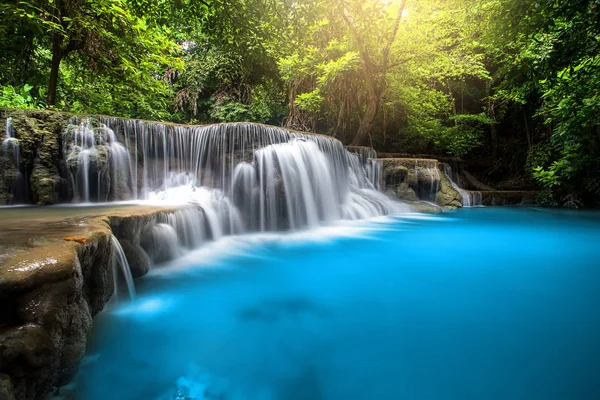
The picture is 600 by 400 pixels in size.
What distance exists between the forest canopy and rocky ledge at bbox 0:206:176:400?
11.3ft

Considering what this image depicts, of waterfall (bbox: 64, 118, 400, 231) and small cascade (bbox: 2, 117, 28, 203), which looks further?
waterfall (bbox: 64, 118, 400, 231)

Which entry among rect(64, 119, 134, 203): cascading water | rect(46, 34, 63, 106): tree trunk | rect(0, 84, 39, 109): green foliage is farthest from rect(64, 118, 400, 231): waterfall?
rect(0, 84, 39, 109): green foliage

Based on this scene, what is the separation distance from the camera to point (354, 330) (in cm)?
274

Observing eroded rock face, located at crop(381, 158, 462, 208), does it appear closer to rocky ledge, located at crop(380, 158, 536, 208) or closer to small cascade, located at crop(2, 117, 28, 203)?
rocky ledge, located at crop(380, 158, 536, 208)

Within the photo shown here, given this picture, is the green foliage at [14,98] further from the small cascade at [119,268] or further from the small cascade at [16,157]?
the small cascade at [119,268]

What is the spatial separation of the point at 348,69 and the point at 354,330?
1082cm

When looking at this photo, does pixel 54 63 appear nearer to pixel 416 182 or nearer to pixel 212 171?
pixel 212 171

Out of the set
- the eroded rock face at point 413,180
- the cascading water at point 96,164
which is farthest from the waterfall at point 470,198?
the cascading water at point 96,164

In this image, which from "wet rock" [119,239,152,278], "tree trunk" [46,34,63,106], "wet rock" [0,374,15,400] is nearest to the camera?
"wet rock" [0,374,15,400]

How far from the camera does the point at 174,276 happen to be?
4121mm

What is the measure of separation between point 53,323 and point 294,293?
2.42 meters

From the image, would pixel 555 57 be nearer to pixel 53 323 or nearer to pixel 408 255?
pixel 408 255

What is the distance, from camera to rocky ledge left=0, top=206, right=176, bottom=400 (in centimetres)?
149

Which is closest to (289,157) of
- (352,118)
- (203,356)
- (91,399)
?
(203,356)
